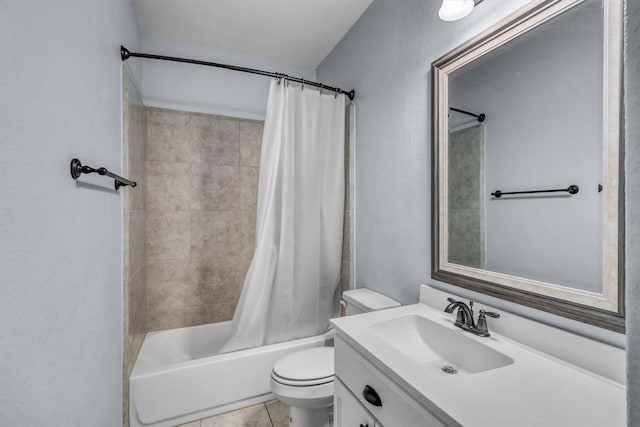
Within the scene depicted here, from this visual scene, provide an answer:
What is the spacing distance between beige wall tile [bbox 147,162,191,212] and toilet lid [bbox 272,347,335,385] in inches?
56.8

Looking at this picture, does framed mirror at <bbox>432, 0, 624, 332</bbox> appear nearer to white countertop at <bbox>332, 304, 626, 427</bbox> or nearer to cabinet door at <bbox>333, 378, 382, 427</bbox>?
white countertop at <bbox>332, 304, 626, 427</bbox>

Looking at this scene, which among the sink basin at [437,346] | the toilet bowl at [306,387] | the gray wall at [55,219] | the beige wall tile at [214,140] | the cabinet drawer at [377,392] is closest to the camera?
the gray wall at [55,219]

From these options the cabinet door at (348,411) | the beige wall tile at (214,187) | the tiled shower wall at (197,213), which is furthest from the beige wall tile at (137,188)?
the cabinet door at (348,411)

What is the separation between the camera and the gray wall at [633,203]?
17 cm

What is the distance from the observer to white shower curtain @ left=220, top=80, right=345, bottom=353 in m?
1.82

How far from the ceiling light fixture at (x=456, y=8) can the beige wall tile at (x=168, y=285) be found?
2252 mm

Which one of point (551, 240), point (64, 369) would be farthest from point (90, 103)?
point (551, 240)

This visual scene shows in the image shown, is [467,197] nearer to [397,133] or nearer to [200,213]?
[397,133]

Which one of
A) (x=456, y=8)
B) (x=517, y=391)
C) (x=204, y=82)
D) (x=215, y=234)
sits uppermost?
(x=204, y=82)

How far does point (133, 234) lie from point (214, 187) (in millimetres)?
790

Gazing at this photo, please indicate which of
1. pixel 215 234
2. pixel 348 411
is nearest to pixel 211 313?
pixel 215 234

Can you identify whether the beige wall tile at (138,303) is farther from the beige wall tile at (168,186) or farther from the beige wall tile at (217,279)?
the beige wall tile at (168,186)

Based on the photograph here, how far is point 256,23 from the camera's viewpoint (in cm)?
202

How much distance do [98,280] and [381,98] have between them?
166 cm
